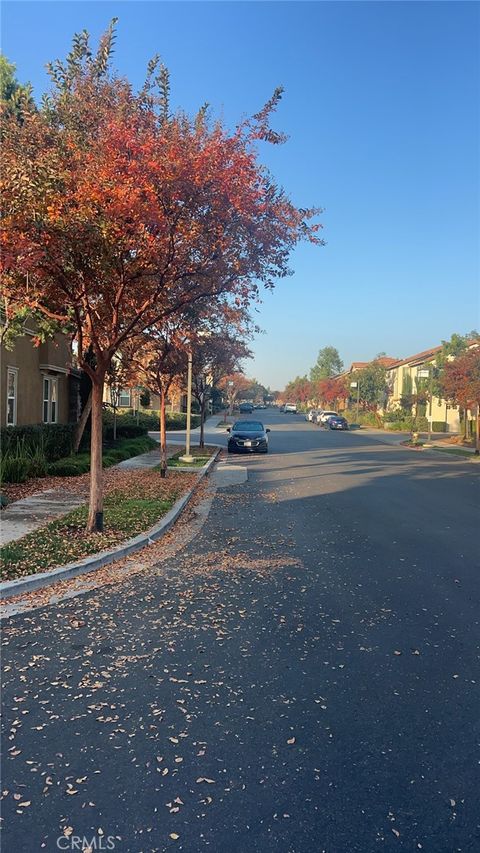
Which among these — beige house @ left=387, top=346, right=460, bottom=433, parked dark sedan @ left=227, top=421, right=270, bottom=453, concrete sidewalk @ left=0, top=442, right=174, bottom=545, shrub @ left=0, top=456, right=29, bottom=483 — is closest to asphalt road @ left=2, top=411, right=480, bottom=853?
concrete sidewalk @ left=0, top=442, right=174, bottom=545

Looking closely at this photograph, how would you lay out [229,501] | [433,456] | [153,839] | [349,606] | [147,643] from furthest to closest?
[433,456] < [229,501] < [349,606] < [147,643] < [153,839]

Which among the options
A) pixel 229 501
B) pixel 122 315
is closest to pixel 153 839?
pixel 122 315

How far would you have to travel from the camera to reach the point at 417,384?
164 feet

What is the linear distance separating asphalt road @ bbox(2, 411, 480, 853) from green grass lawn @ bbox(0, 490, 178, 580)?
102 cm

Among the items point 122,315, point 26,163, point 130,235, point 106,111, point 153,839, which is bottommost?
point 153,839

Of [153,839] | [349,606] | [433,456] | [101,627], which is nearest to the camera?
[153,839]

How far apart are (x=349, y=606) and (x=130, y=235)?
4910mm

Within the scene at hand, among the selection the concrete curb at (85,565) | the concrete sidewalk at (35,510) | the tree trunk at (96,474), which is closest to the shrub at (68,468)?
the concrete sidewalk at (35,510)

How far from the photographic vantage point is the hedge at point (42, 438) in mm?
13492

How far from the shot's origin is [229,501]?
40.4 ft

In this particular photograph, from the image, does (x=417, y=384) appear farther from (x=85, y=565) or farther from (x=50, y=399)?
(x=85, y=565)

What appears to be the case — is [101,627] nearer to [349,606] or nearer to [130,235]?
[349,606]

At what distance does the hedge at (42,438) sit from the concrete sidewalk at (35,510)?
2093mm

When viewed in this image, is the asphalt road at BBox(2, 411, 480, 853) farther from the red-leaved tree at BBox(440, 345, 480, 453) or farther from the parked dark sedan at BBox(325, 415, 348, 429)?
the parked dark sedan at BBox(325, 415, 348, 429)
